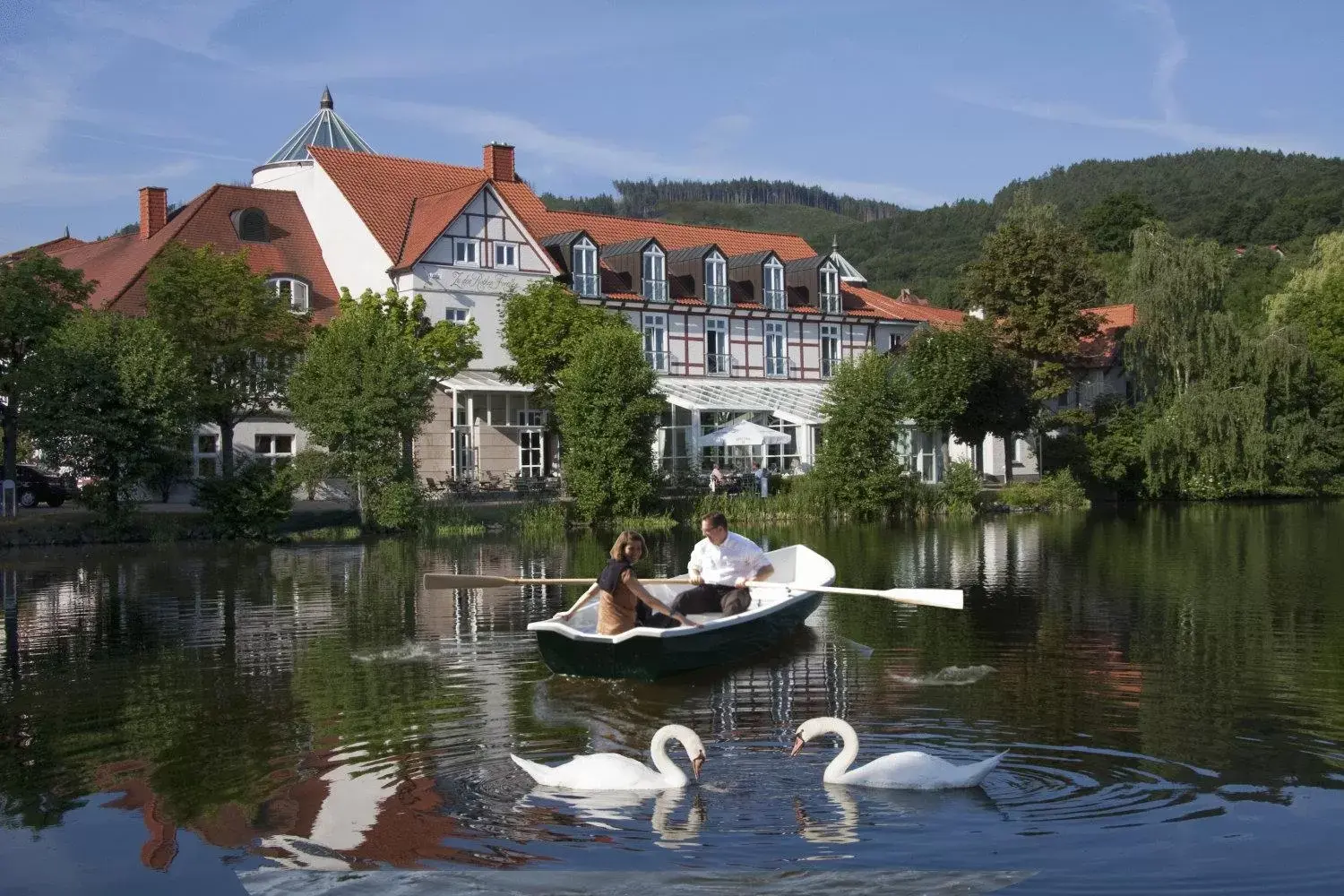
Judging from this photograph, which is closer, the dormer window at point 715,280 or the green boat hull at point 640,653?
the green boat hull at point 640,653

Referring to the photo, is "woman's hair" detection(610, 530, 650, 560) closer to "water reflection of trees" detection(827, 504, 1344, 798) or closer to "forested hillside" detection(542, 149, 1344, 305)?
"water reflection of trees" detection(827, 504, 1344, 798)

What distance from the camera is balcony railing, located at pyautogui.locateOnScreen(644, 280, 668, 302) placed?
2045 inches

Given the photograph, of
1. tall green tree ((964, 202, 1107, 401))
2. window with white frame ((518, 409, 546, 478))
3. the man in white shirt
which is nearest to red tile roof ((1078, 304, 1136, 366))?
tall green tree ((964, 202, 1107, 401))

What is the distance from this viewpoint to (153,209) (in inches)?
1953

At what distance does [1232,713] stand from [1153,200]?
111m

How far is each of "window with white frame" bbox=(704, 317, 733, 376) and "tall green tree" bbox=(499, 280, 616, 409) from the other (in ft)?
33.8

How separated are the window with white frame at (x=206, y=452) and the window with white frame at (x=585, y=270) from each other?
1292cm

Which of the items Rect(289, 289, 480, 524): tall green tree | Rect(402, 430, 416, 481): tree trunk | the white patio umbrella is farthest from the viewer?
the white patio umbrella

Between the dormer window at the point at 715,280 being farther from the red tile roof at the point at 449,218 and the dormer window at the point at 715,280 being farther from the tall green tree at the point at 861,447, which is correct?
the tall green tree at the point at 861,447

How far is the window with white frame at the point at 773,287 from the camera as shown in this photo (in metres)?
55.4

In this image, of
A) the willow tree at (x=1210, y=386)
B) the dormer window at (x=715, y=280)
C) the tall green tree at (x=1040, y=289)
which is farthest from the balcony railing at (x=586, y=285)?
the willow tree at (x=1210, y=386)

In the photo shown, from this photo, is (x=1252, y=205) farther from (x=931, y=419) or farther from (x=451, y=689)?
(x=451, y=689)

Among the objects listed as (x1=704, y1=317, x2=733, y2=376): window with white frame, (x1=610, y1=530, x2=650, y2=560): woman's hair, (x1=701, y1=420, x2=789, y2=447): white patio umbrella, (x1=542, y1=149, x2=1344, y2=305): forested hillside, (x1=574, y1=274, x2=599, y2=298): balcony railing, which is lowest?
(x1=610, y1=530, x2=650, y2=560): woman's hair

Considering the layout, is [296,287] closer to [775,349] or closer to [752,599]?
[775,349]
